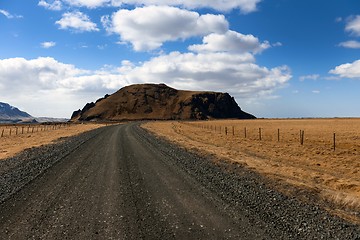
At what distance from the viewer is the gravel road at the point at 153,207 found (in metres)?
8.12

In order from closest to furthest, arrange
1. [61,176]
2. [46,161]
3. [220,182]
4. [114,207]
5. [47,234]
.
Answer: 1. [47,234]
2. [114,207]
3. [220,182]
4. [61,176]
5. [46,161]

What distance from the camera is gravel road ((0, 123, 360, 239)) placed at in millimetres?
8117

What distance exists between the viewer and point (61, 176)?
15.3 m

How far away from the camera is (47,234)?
26.2ft

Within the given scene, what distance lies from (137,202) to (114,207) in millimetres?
889

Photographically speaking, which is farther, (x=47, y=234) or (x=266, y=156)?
(x=266, y=156)

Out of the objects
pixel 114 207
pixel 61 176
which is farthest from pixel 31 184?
pixel 114 207

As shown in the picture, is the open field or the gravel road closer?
the gravel road

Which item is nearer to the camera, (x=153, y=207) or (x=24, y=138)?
(x=153, y=207)

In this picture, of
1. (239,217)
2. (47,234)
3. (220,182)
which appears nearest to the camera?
(47,234)

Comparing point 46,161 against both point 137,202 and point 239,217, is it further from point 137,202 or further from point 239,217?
point 239,217

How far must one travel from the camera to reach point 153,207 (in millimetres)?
10156

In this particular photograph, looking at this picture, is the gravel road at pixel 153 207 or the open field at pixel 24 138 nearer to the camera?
the gravel road at pixel 153 207

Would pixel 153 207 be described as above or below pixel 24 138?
above
